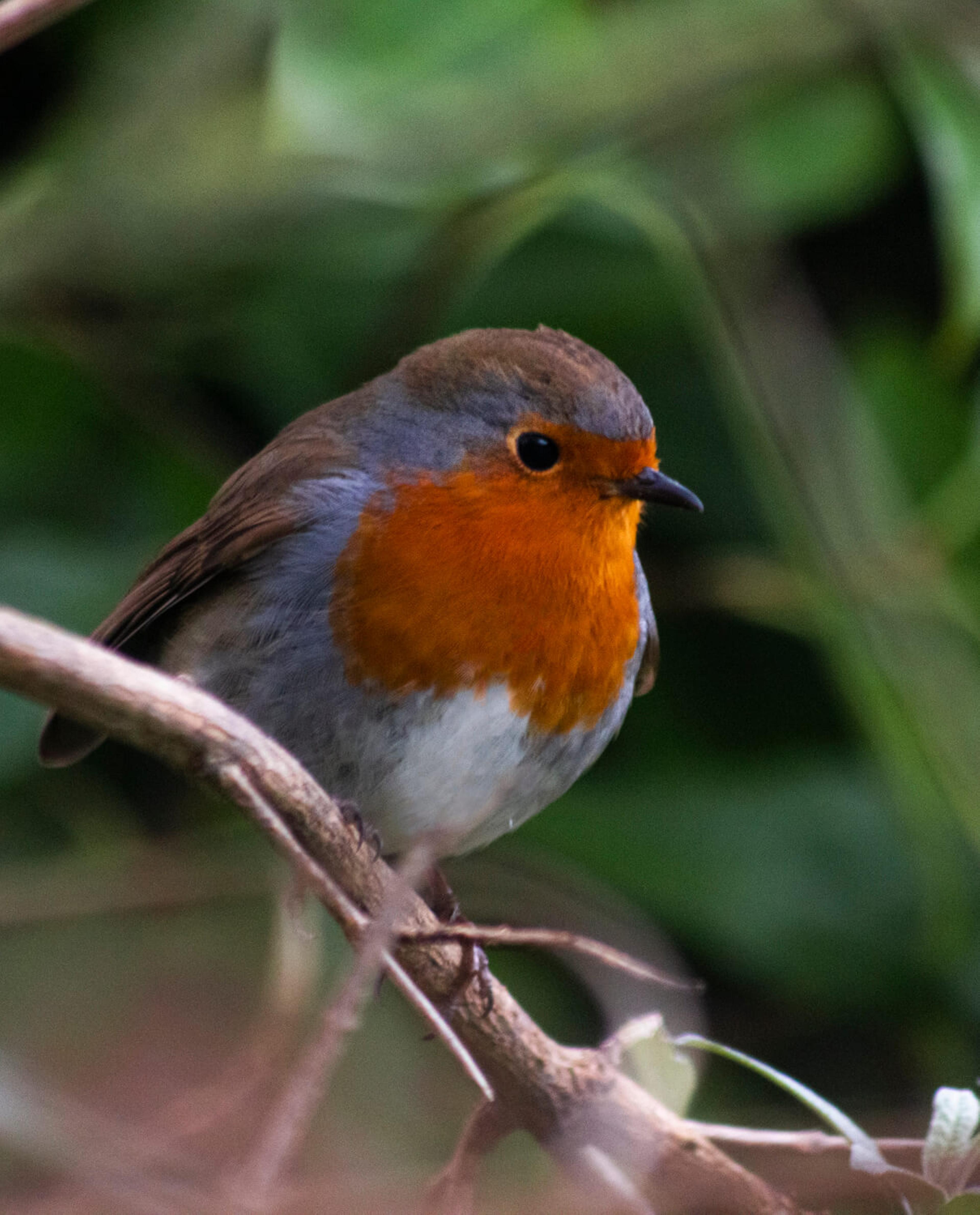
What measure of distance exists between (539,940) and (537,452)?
106cm

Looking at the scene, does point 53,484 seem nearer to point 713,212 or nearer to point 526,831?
point 526,831

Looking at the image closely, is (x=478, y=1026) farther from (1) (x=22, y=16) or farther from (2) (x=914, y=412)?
(2) (x=914, y=412)

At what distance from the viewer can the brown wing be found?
2648 mm

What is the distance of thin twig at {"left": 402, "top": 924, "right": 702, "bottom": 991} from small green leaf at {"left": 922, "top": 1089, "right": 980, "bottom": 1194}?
32 cm

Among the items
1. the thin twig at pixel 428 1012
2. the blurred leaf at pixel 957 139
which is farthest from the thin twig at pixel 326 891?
the blurred leaf at pixel 957 139

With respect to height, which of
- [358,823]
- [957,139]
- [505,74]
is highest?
[505,74]

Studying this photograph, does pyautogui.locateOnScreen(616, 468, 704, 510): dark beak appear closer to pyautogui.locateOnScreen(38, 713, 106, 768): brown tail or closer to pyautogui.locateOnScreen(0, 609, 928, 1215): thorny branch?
pyautogui.locateOnScreen(0, 609, 928, 1215): thorny branch

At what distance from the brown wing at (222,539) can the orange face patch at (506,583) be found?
176 mm

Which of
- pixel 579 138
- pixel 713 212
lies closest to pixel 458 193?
pixel 579 138

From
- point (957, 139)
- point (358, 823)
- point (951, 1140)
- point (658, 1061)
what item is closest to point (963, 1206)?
point (951, 1140)

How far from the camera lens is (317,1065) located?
4.18ft

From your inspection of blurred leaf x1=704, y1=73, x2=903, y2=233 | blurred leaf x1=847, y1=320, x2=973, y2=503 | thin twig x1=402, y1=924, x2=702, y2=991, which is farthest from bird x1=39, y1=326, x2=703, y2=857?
blurred leaf x1=704, y1=73, x2=903, y2=233

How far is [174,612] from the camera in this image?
2846mm

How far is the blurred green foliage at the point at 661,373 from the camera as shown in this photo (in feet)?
10.7
